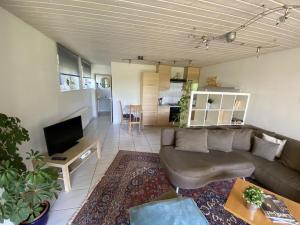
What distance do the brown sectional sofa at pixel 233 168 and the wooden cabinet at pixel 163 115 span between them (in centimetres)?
312

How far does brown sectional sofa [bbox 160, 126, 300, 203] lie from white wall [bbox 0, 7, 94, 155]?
2.16m

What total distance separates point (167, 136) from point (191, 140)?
0.43 m

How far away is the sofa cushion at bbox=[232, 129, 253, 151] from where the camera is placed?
282 centimetres

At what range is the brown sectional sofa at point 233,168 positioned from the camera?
6.70 ft

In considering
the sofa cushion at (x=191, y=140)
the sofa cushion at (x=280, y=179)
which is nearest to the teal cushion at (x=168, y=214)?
the sofa cushion at (x=191, y=140)

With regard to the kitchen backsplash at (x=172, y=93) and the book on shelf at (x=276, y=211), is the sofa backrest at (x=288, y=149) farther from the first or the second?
the kitchen backsplash at (x=172, y=93)

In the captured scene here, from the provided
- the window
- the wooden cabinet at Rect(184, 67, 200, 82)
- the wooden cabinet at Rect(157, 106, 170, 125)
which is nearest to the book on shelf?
the wooden cabinet at Rect(157, 106, 170, 125)

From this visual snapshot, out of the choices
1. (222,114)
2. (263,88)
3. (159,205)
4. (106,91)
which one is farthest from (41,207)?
(106,91)

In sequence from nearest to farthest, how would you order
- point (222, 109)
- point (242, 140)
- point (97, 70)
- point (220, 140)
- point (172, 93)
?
point (220, 140), point (242, 140), point (222, 109), point (172, 93), point (97, 70)

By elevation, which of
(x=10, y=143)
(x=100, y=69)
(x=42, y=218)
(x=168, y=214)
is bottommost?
(x=42, y=218)

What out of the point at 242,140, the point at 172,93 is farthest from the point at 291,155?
the point at 172,93

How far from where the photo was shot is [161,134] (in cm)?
277

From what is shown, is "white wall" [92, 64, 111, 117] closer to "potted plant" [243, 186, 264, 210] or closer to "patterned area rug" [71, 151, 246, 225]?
"patterned area rug" [71, 151, 246, 225]

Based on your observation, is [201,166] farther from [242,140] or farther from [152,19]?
[152,19]
